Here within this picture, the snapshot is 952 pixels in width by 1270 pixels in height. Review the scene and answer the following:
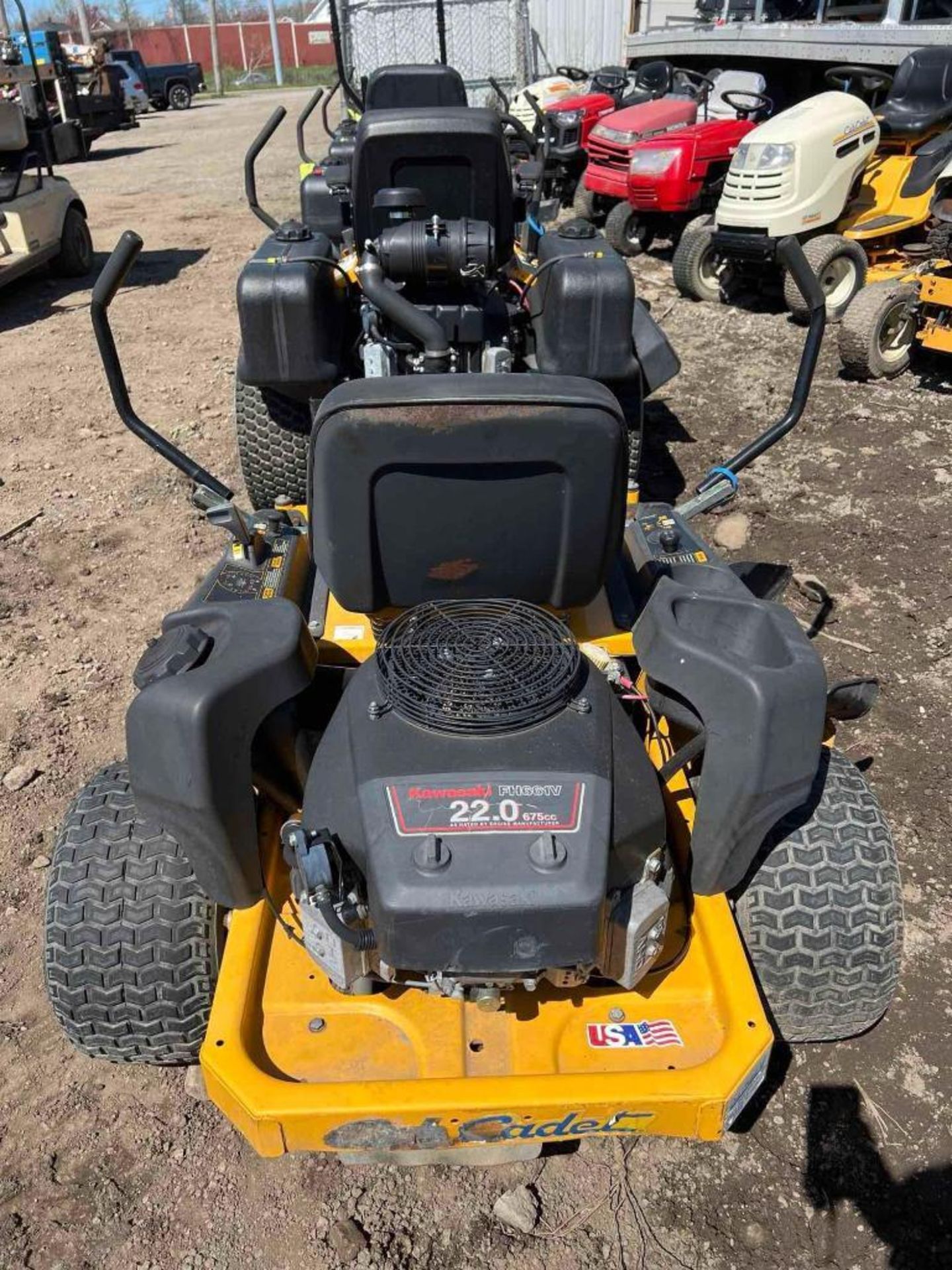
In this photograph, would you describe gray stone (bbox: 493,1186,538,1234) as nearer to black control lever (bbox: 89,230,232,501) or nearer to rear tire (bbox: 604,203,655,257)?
black control lever (bbox: 89,230,232,501)

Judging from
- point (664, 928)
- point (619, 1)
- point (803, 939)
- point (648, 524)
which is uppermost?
point (619, 1)

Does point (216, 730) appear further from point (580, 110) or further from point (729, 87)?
point (729, 87)

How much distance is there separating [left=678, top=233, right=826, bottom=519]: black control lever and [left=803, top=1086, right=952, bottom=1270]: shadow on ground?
56.6 inches

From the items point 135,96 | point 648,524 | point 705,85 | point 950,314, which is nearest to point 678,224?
point 705,85

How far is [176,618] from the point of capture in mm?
1982

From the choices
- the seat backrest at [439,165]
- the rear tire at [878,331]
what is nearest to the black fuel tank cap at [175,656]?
the seat backrest at [439,165]

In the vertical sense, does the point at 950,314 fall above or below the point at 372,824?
below

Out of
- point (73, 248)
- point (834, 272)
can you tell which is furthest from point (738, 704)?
point (73, 248)

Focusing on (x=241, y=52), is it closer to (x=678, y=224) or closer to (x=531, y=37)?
(x=531, y=37)

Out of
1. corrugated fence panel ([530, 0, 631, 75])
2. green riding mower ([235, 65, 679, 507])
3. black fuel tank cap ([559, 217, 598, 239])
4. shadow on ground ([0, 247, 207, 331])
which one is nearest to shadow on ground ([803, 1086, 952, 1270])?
green riding mower ([235, 65, 679, 507])

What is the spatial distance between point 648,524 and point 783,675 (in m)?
1.11

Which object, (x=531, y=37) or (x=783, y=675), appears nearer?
(x=783, y=675)

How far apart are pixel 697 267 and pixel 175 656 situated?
20.7 feet

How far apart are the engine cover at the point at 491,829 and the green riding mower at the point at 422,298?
153cm
